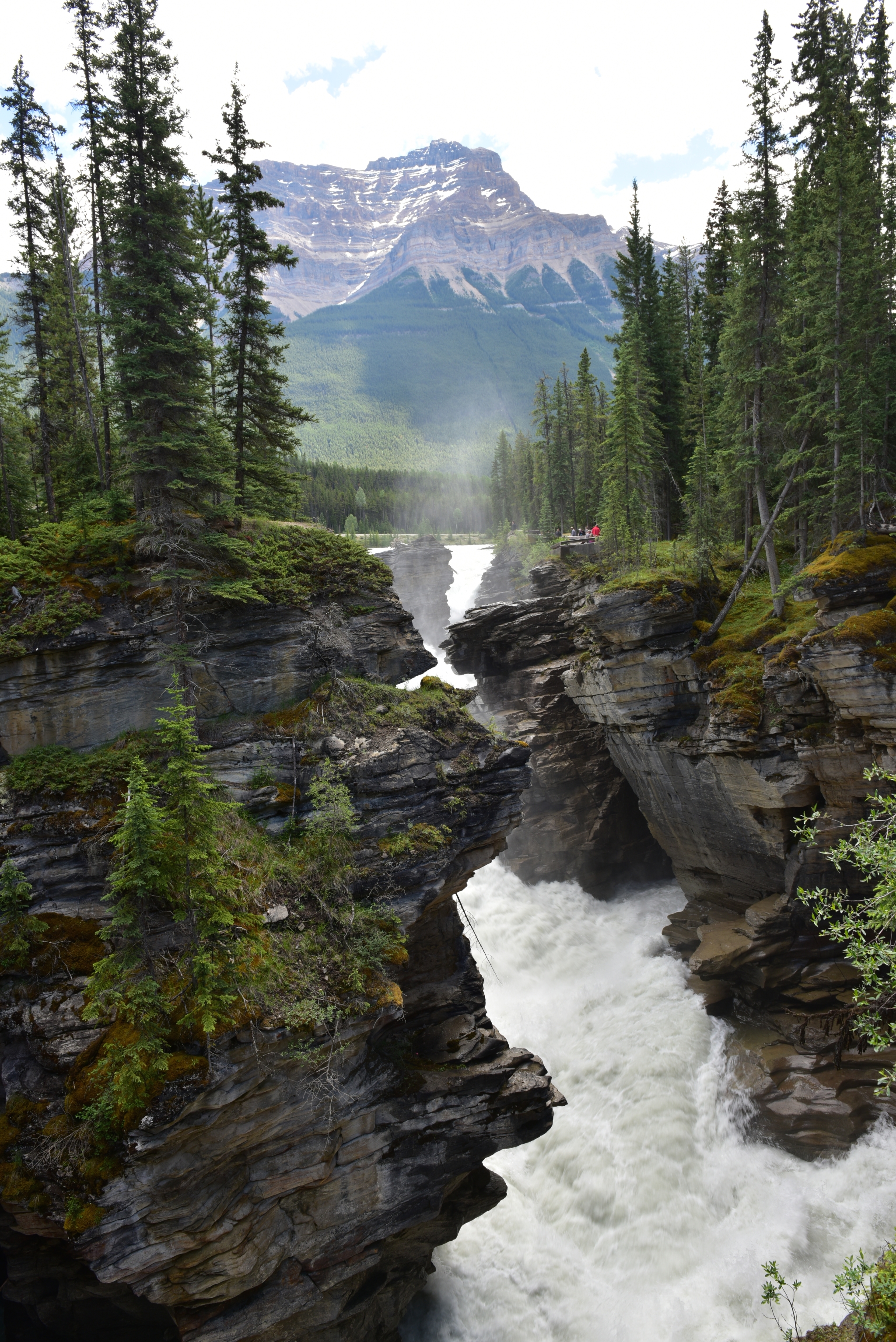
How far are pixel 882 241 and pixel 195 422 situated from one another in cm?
2449

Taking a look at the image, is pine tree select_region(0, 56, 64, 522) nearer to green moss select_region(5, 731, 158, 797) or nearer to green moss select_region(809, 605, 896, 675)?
green moss select_region(5, 731, 158, 797)

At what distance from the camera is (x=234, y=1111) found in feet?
37.9

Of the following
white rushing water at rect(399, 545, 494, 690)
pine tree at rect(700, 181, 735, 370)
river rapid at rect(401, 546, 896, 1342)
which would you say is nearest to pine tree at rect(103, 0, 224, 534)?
river rapid at rect(401, 546, 896, 1342)

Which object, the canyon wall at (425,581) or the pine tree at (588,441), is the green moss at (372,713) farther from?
the pine tree at (588,441)

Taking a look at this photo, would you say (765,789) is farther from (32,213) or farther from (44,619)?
(32,213)

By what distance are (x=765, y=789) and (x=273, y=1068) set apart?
17.2m

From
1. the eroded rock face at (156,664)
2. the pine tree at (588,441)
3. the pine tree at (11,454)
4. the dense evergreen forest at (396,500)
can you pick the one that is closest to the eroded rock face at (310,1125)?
the eroded rock face at (156,664)

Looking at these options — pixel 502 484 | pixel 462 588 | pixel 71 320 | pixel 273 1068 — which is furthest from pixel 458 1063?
pixel 502 484

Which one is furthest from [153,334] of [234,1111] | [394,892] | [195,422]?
[234,1111]

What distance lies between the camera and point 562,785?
33281 mm

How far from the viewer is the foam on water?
52.3 ft

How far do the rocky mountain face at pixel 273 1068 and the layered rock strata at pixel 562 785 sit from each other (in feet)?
53.6

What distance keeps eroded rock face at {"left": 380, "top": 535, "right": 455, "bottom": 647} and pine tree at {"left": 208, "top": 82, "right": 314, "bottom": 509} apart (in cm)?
2696

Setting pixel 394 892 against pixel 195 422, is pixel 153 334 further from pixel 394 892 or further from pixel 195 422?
pixel 394 892
